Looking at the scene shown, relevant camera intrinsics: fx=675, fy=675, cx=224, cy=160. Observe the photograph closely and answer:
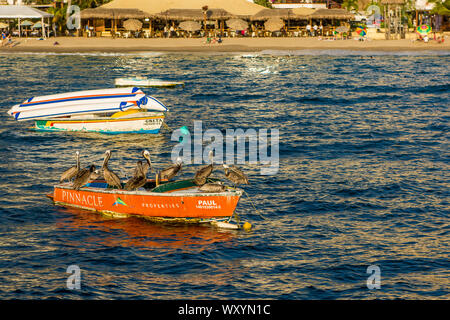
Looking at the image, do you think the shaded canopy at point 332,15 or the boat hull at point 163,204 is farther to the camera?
the shaded canopy at point 332,15

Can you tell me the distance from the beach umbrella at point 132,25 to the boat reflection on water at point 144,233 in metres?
80.8

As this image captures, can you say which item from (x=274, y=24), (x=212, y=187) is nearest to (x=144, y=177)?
(x=212, y=187)

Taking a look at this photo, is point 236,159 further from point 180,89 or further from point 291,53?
point 291,53

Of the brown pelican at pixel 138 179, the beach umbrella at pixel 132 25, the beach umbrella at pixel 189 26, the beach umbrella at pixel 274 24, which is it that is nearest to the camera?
the brown pelican at pixel 138 179

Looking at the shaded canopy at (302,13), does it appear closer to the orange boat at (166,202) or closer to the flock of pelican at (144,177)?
the flock of pelican at (144,177)

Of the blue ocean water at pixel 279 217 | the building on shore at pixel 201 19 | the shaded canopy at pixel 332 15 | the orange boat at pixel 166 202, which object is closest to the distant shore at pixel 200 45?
the building on shore at pixel 201 19

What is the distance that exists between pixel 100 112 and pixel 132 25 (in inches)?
2389

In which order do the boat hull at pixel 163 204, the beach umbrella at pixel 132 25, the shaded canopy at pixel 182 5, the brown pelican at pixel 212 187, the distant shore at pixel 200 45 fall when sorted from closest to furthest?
the brown pelican at pixel 212 187, the boat hull at pixel 163 204, the distant shore at pixel 200 45, the beach umbrella at pixel 132 25, the shaded canopy at pixel 182 5

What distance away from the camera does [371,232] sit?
2872 cm

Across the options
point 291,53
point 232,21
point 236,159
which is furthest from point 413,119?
point 232,21

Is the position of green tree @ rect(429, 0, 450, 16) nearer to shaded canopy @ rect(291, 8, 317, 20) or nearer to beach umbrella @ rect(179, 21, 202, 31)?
shaded canopy @ rect(291, 8, 317, 20)

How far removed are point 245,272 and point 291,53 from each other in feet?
262

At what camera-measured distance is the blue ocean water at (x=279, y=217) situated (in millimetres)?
23547

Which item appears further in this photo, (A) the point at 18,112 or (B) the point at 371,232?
(A) the point at 18,112
